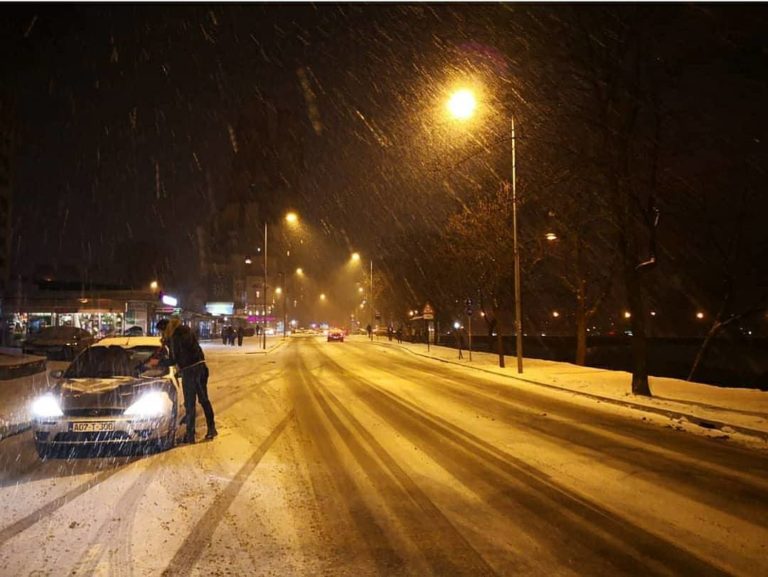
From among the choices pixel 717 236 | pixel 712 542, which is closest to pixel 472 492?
pixel 712 542

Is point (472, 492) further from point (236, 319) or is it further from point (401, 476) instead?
point (236, 319)

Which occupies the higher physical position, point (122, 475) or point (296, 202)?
point (296, 202)

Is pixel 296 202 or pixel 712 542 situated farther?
pixel 296 202

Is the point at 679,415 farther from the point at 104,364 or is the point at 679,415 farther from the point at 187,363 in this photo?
the point at 104,364

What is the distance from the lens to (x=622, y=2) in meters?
13.6

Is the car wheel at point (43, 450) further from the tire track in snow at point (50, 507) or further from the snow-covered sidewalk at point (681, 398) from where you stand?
the snow-covered sidewalk at point (681, 398)

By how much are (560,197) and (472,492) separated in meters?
19.9

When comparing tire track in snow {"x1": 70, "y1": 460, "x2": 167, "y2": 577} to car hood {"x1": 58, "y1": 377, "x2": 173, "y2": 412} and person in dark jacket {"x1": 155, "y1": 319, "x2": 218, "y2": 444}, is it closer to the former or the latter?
car hood {"x1": 58, "y1": 377, "x2": 173, "y2": 412}

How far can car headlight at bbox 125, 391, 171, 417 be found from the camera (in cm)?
750

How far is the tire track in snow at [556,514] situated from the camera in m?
4.30

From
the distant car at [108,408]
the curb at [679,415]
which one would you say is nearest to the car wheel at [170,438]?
the distant car at [108,408]

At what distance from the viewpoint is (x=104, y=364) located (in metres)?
8.54

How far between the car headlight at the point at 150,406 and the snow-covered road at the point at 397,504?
0.57m

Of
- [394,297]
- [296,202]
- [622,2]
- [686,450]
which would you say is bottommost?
[686,450]
